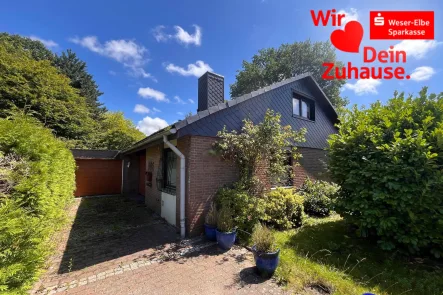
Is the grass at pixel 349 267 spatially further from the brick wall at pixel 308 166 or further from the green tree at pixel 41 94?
the green tree at pixel 41 94

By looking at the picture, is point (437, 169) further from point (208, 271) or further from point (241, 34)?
point (241, 34)

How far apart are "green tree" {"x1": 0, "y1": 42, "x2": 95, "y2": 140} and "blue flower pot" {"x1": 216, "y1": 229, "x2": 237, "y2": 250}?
61.2ft

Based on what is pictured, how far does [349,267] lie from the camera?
4070 mm

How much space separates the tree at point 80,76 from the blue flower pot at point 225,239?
27.9m

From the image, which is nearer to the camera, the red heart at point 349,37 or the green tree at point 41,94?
the red heart at point 349,37

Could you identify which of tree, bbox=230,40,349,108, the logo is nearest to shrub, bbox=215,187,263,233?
the logo

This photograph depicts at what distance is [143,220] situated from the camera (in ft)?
23.2

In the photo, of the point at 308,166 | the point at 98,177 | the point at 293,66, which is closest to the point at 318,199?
the point at 308,166

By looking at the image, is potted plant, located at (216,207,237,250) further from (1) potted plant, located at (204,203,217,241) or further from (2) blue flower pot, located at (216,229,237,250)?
(1) potted plant, located at (204,203,217,241)

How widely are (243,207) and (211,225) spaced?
99 cm

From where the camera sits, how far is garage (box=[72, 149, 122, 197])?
12.0m

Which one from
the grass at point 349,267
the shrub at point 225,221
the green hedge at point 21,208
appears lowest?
the grass at point 349,267

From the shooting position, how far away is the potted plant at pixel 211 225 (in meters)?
5.20

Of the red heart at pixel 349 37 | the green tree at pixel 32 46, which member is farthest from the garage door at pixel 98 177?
the green tree at pixel 32 46
